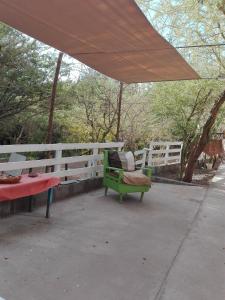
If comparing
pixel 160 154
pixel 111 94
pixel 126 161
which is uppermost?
pixel 111 94

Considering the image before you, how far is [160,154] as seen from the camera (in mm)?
11938

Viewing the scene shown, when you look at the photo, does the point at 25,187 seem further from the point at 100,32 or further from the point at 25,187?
the point at 100,32

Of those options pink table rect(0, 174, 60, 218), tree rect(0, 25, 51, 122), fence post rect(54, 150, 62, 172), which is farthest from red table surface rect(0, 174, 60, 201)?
tree rect(0, 25, 51, 122)

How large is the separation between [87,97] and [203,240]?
7426mm

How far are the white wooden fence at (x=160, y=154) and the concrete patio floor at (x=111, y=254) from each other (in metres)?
3.72

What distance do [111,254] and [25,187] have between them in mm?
1272

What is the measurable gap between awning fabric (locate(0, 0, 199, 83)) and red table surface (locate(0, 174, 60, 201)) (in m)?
1.86

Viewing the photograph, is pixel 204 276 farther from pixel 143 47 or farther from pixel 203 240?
pixel 143 47

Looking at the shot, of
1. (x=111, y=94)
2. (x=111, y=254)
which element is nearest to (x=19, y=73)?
(x=111, y=94)

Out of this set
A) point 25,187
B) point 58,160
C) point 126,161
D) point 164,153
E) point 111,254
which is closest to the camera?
point 111,254

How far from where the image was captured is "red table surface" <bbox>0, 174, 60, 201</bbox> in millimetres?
3857

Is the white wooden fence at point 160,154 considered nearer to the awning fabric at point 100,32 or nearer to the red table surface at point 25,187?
the awning fabric at point 100,32

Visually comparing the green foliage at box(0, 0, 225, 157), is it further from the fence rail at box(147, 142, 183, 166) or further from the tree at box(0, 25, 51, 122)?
the fence rail at box(147, 142, 183, 166)

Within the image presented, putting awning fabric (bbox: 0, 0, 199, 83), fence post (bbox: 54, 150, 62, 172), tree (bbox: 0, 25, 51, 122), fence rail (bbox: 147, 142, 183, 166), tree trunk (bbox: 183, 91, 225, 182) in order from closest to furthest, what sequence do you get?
awning fabric (bbox: 0, 0, 199, 83)
fence post (bbox: 54, 150, 62, 172)
tree trunk (bbox: 183, 91, 225, 182)
tree (bbox: 0, 25, 51, 122)
fence rail (bbox: 147, 142, 183, 166)
